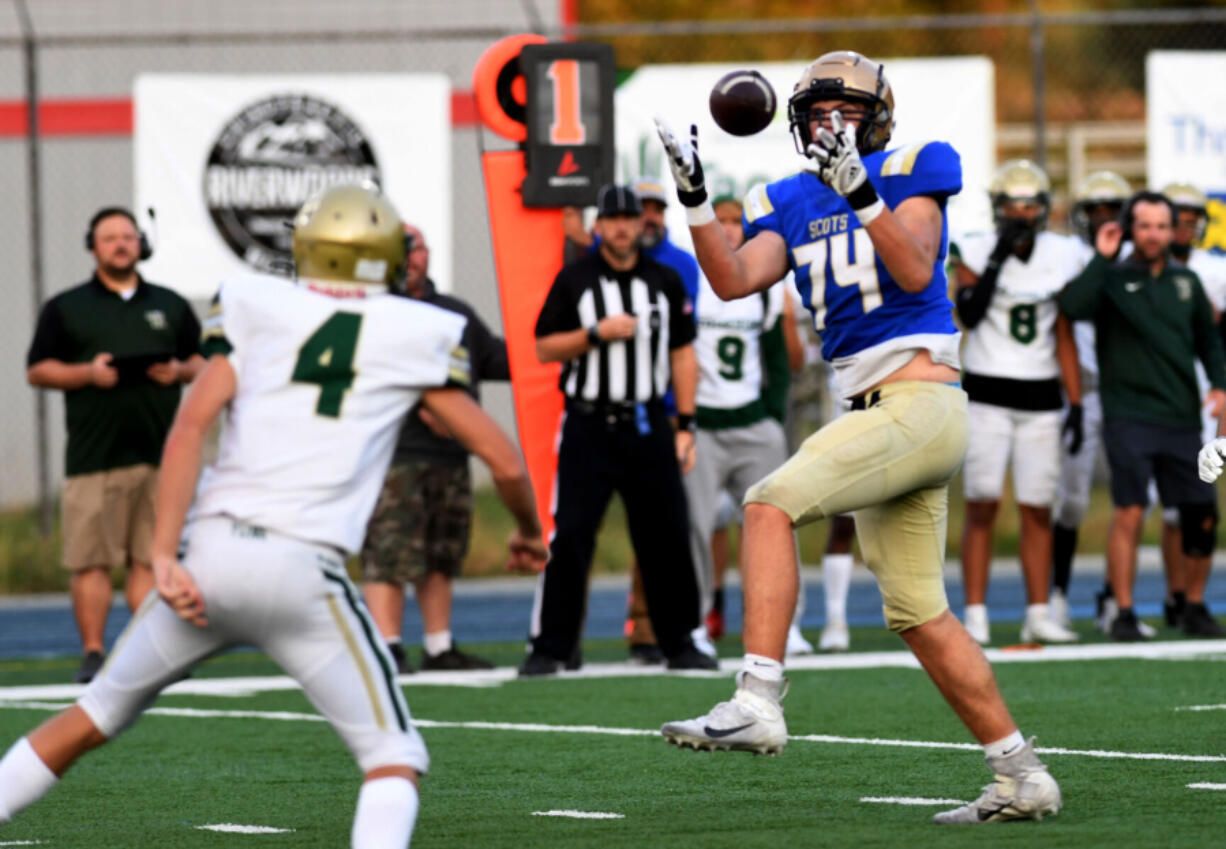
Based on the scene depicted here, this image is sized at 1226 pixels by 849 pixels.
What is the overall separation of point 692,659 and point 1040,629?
1.88m

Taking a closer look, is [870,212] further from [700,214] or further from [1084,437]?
[1084,437]

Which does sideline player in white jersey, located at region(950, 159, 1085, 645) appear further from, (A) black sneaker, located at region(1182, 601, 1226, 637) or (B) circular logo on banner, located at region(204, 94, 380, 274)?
(B) circular logo on banner, located at region(204, 94, 380, 274)

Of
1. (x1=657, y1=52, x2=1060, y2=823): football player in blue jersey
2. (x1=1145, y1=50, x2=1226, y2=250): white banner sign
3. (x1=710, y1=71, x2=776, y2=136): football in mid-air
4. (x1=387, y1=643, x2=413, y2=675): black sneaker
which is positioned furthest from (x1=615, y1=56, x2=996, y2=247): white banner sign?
(x1=657, y1=52, x2=1060, y2=823): football player in blue jersey

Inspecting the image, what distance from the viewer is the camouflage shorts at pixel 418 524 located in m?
9.95

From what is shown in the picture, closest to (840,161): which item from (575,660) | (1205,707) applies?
(1205,707)

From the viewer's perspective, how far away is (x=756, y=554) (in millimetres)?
5355

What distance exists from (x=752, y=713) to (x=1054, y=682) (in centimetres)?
399

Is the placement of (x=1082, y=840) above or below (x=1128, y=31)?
below

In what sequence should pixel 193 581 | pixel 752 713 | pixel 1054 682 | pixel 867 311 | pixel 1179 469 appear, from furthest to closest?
pixel 1179 469
pixel 1054 682
pixel 867 311
pixel 752 713
pixel 193 581

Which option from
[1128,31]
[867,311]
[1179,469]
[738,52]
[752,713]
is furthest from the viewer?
[1128,31]

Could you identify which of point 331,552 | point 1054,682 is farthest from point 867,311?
point 1054,682

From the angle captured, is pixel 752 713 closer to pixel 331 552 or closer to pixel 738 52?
pixel 331 552

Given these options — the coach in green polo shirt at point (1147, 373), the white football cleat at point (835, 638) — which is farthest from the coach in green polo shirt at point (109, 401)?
the coach in green polo shirt at point (1147, 373)

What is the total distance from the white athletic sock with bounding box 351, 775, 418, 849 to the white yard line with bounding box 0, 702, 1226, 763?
294 centimetres
